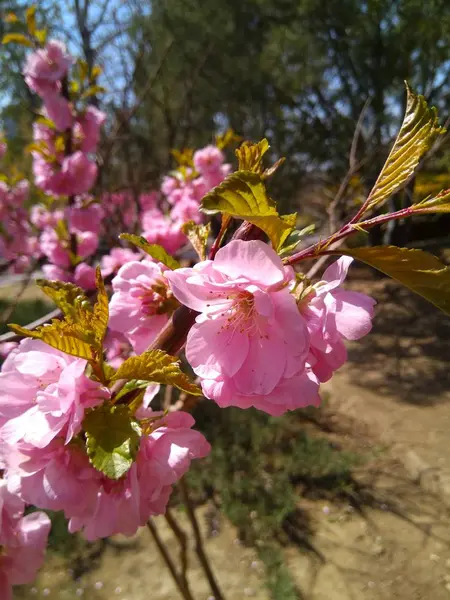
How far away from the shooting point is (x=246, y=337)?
42cm

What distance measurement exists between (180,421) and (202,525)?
7.24ft

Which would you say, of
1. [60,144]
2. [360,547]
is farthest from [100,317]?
[360,547]

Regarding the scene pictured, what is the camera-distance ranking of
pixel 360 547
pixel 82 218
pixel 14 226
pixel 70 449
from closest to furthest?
pixel 70 449, pixel 82 218, pixel 360 547, pixel 14 226

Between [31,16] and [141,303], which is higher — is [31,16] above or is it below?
A: above

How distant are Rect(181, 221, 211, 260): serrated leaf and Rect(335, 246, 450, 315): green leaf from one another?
171mm

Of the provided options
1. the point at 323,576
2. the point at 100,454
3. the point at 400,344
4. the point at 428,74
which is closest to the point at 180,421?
the point at 100,454

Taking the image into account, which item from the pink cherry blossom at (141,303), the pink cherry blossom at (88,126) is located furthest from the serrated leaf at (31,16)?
the pink cherry blossom at (141,303)

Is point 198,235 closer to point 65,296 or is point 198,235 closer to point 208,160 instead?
point 65,296

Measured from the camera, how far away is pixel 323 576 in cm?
210

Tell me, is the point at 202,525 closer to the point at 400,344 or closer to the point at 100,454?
the point at 100,454

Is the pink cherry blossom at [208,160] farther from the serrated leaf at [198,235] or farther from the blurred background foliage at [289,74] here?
the blurred background foliage at [289,74]

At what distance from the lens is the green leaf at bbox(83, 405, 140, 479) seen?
14.8 inches

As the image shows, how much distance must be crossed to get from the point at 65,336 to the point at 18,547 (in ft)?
1.12

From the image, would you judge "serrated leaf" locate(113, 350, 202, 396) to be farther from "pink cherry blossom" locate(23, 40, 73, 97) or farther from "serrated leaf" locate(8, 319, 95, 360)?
"pink cherry blossom" locate(23, 40, 73, 97)
